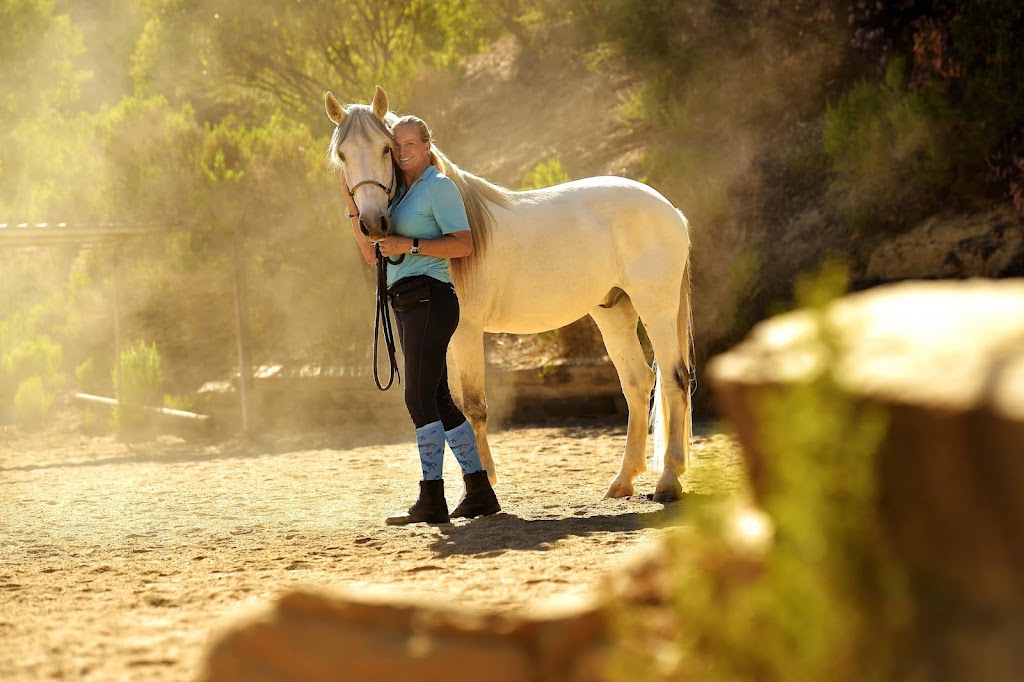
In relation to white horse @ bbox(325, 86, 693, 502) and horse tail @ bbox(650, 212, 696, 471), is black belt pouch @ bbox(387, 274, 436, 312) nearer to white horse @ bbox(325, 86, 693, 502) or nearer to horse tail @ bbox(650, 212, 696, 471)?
white horse @ bbox(325, 86, 693, 502)

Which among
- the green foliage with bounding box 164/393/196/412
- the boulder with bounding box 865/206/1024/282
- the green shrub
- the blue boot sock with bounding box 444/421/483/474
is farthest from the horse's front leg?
the green shrub

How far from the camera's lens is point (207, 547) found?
17.3ft

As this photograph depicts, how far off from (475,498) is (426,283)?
115cm

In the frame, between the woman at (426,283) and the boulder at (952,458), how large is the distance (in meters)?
3.29

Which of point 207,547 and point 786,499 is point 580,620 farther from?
point 207,547

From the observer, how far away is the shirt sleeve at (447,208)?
17.4 ft

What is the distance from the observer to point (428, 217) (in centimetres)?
539

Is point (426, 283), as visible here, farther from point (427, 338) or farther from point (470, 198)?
point (470, 198)

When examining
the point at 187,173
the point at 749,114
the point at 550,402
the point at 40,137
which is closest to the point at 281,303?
the point at 187,173

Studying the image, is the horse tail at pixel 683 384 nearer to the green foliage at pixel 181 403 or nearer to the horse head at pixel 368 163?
the horse head at pixel 368 163

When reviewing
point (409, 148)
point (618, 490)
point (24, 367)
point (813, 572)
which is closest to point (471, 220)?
point (409, 148)

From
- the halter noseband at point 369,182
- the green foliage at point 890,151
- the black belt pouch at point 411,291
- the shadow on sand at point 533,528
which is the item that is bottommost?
the shadow on sand at point 533,528

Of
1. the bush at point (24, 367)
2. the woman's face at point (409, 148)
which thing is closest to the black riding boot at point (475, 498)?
the woman's face at point (409, 148)

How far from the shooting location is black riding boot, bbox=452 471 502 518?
5625 mm
